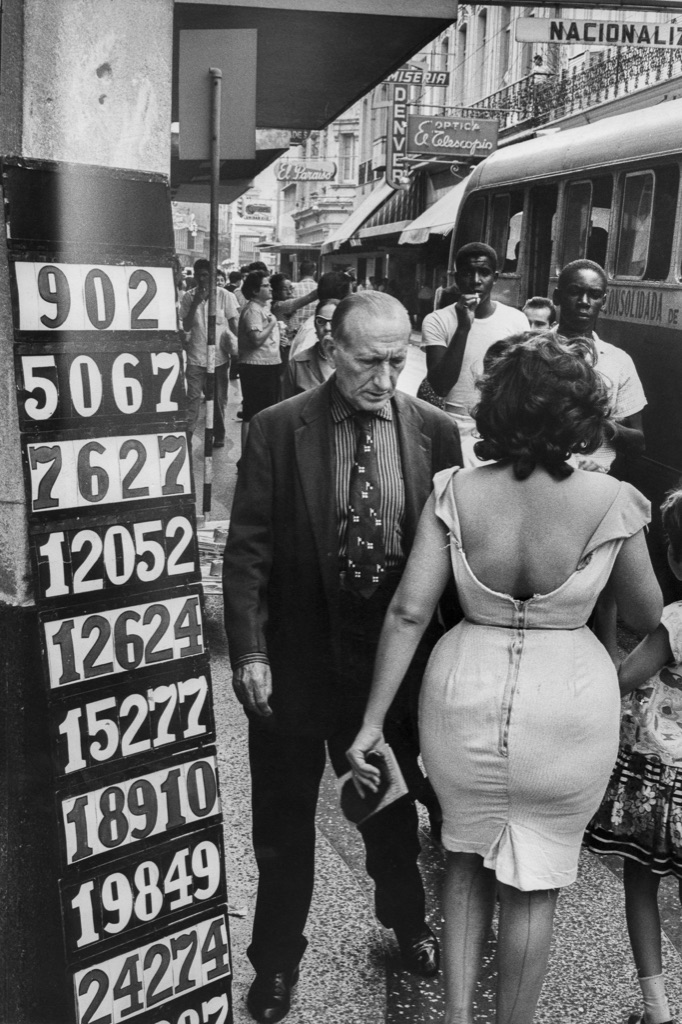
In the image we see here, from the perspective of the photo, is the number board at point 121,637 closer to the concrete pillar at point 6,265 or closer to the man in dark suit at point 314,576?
the concrete pillar at point 6,265

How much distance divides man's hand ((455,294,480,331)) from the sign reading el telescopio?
126 inches

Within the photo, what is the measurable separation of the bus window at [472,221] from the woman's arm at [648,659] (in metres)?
10.8

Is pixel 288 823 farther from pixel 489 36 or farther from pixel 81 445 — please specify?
pixel 489 36

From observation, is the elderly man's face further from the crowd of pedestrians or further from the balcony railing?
the balcony railing

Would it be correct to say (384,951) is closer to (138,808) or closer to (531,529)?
(138,808)

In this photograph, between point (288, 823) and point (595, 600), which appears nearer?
point (595, 600)

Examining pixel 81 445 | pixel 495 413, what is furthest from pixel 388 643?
pixel 81 445

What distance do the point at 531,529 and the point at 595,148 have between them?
27.5 ft

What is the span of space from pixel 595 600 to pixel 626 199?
775 cm

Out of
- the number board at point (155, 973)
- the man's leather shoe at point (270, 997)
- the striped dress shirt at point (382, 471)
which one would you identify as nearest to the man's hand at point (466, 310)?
the striped dress shirt at point (382, 471)

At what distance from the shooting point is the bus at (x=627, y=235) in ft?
29.1

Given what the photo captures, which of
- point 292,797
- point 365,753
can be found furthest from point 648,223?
point 365,753

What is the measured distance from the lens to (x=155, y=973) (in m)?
2.70

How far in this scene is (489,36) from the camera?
93.8 feet
